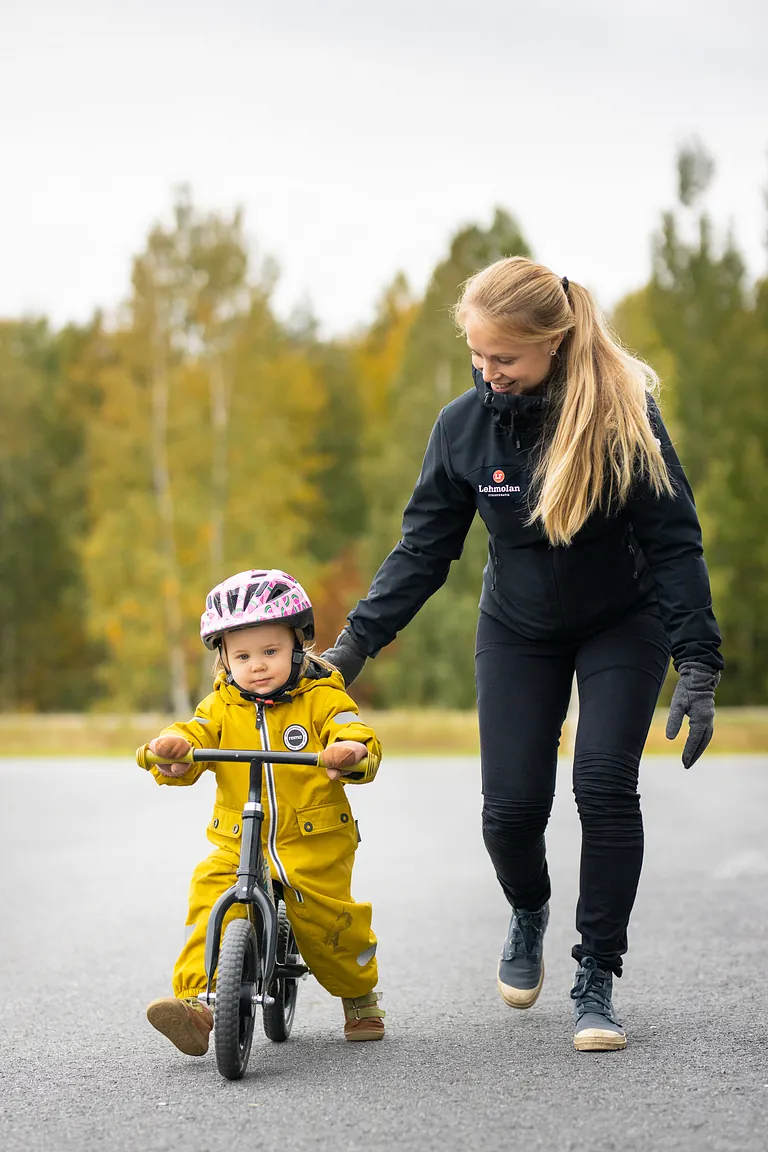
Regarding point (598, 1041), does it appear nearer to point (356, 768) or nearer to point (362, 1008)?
point (362, 1008)

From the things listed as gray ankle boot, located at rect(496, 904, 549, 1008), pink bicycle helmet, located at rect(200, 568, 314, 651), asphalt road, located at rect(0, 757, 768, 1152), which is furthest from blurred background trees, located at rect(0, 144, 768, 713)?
pink bicycle helmet, located at rect(200, 568, 314, 651)

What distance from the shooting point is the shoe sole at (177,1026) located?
4.07 metres

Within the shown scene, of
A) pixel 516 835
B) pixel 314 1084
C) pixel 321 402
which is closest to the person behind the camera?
pixel 314 1084

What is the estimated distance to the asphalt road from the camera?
11.5ft

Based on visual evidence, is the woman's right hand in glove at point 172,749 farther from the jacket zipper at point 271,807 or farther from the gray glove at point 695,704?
the gray glove at point 695,704

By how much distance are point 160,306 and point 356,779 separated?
3244 centimetres

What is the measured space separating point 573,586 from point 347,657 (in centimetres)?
73

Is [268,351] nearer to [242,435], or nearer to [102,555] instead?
[242,435]

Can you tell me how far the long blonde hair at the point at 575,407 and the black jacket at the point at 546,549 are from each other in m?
0.07

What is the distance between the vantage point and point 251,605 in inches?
174

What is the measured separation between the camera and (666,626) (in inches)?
176

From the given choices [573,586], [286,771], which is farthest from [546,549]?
[286,771]

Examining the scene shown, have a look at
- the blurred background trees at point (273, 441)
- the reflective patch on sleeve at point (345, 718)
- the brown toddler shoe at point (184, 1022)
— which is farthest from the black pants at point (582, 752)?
the blurred background trees at point (273, 441)

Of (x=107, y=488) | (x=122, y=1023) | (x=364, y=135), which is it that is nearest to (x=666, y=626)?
(x=122, y=1023)
